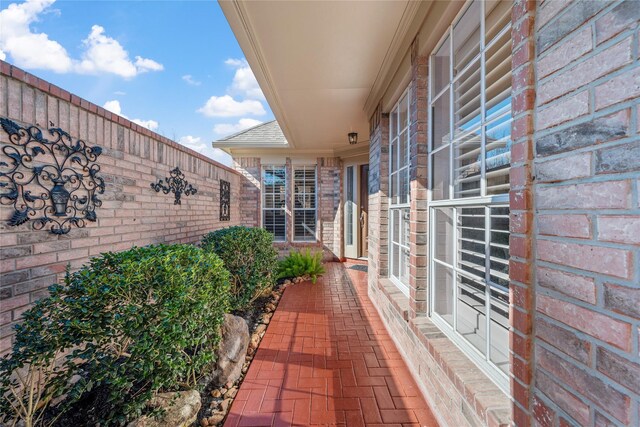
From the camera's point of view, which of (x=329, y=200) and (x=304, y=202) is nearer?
(x=329, y=200)

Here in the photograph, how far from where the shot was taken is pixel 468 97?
5.70ft

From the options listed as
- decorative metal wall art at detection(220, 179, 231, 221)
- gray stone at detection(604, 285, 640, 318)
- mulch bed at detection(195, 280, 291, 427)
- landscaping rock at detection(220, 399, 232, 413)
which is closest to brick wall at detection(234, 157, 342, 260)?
decorative metal wall art at detection(220, 179, 231, 221)

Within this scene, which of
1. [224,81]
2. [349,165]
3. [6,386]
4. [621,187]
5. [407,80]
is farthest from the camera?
[224,81]

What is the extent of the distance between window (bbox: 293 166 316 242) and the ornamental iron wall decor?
4895 mm

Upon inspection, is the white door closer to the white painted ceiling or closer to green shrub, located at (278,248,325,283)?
green shrub, located at (278,248,325,283)

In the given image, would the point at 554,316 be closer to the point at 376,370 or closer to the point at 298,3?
the point at 376,370

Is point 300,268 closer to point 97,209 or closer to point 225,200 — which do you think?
point 225,200

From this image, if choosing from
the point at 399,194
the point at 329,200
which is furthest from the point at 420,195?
the point at 329,200

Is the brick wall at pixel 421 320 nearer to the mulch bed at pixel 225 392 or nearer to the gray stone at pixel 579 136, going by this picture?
the gray stone at pixel 579 136

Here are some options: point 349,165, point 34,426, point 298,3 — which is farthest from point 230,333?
point 349,165

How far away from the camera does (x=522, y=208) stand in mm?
1047

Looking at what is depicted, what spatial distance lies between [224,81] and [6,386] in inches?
404

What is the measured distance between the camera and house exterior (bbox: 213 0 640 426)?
0.75 meters

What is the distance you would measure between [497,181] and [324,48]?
2.02 meters
